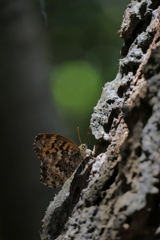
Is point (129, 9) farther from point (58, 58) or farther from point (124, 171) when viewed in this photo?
point (58, 58)

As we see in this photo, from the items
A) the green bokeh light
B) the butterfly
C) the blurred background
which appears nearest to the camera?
the butterfly

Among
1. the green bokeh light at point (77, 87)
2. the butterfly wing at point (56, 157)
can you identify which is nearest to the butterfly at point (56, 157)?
the butterfly wing at point (56, 157)

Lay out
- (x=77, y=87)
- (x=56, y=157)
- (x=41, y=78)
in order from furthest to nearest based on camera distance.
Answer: (x=41, y=78) → (x=77, y=87) → (x=56, y=157)

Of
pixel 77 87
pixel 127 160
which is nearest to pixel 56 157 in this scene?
pixel 127 160

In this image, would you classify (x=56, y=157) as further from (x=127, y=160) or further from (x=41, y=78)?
(x=41, y=78)

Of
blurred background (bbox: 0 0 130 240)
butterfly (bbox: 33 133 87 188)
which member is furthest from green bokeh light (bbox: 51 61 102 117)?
butterfly (bbox: 33 133 87 188)

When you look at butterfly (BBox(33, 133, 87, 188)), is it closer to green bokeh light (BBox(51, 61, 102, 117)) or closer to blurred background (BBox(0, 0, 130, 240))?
blurred background (BBox(0, 0, 130, 240))
